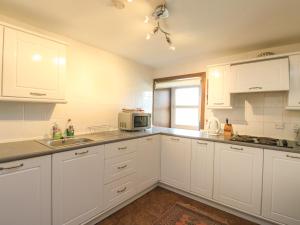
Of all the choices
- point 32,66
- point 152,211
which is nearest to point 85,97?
Answer: point 32,66

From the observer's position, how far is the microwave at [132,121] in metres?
2.55

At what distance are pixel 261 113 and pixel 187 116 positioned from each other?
5.16 feet

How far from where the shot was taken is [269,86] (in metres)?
2.02

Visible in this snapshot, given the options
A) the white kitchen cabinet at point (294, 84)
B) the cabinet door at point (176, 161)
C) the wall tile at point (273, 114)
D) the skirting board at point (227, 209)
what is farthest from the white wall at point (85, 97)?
the white kitchen cabinet at point (294, 84)

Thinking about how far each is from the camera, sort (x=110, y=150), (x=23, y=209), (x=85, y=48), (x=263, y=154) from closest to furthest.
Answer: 1. (x=23, y=209)
2. (x=263, y=154)
3. (x=110, y=150)
4. (x=85, y=48)

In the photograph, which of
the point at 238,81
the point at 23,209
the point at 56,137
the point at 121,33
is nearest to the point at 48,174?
the point at 23,209

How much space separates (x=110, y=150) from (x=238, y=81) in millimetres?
1910

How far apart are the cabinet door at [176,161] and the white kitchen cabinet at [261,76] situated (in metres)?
1.06

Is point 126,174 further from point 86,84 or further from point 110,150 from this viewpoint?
point 86,84

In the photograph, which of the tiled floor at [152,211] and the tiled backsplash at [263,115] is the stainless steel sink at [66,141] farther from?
the tiled backsplash at [263,115]

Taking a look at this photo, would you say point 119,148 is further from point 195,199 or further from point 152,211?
point 195,199

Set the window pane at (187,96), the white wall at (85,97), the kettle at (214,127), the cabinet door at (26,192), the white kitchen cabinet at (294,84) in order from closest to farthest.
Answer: the cabinet door at (26,192), the white wall at (85,97), the white kitchen cabinet at (294,84), the kettle at (214,127), the window pane at (187,96)

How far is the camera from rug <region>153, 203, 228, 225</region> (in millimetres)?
1839

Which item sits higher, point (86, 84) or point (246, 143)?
point (86, 84)
